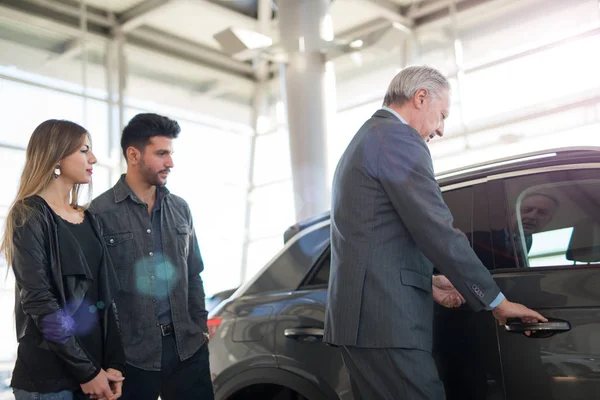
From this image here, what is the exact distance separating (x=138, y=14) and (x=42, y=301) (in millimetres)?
11784

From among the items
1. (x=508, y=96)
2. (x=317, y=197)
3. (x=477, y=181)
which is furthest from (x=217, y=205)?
(x=477, y=181)

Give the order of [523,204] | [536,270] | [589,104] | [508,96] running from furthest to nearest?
1. [508,96]
2. [589,104]
3. [523,204]
4. [536,270]

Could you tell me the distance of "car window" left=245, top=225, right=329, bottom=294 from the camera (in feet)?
9.66

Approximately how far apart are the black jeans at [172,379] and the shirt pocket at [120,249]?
1.07ft

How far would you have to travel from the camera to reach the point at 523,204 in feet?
8.16

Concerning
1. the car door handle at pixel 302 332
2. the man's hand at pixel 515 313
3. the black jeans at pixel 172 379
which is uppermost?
the man's hand at pixel 515 313

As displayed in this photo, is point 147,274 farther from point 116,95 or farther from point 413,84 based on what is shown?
point 116,95

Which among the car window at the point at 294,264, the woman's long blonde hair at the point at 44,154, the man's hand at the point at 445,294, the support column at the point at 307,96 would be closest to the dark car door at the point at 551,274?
the man's hand at the point at 445,294

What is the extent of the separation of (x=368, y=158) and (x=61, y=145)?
0.98 metres

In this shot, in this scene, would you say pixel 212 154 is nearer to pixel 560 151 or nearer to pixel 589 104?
pixel 589 104

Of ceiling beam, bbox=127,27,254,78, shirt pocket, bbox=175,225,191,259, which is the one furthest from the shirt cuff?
ceiling beam, bbox=127,27,254,78

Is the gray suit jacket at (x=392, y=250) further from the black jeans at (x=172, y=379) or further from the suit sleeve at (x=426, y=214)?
the black jeans at (x=172, y=379)

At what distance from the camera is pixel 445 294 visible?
7.80 feet

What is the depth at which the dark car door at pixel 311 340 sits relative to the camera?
262 cm
